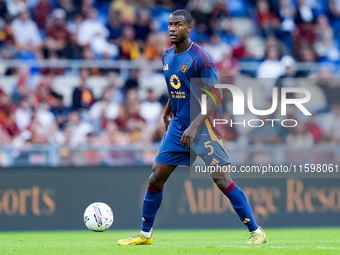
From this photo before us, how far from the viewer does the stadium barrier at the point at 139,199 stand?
39.1ft

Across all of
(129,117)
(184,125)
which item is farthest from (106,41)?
(184,125)

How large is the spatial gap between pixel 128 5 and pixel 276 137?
510 centimetres

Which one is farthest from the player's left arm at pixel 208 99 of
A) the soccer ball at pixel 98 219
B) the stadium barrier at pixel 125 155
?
the stadium barrier at pixel 125 155

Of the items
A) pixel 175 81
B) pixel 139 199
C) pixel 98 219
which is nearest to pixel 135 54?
pixel 139 199

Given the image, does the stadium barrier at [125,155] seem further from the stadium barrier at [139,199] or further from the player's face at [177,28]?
the player's face at [177,28]

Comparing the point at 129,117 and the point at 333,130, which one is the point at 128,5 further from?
the point at 333,130

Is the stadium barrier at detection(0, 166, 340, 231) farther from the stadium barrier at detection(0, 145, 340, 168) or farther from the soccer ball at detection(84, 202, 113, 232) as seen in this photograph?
the soccer ball at detection(84, 202, 113, 232)

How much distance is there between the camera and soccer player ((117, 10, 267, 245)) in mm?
7398

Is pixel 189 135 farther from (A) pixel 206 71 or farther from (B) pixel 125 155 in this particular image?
(B) pixel 125 155

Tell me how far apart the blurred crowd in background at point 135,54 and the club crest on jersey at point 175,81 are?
15.3 feet

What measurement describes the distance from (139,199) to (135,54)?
11.9 feet

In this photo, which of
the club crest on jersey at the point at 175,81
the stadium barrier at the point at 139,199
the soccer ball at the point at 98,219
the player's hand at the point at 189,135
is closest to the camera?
the player's hand at the point at 189,135

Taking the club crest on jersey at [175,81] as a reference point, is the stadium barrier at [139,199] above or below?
below

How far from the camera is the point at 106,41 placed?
14.7 meters
